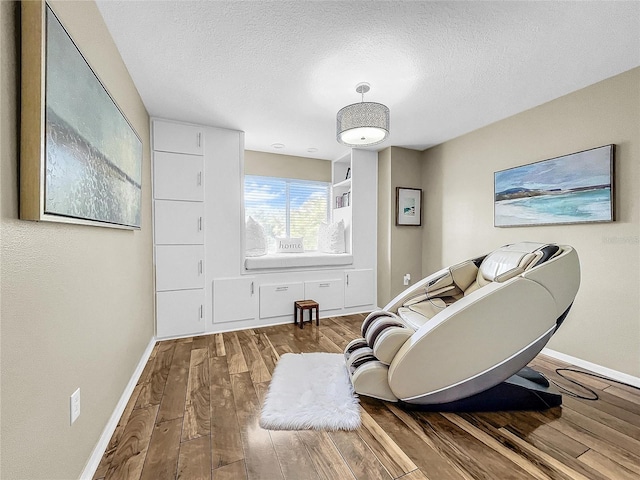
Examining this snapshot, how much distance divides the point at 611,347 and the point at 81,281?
3.64 meters

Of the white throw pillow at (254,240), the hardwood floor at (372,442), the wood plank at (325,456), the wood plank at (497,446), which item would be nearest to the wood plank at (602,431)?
the hardwood floor at (372,442)

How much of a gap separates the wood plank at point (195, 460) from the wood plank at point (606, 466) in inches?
72.9

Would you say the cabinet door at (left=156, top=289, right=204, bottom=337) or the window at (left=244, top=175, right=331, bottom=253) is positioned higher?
the window at (left=244, top=175, right=331, bottom=253)

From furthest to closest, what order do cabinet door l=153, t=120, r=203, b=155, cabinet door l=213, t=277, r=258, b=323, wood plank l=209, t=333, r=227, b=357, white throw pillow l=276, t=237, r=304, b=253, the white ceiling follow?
white throw pillow l=276, t=237, r=304, b=253 → cabinet door l=213, t=277, r=258, b=323 → cabinet door l=153, t=120, r=203, b=155 → wood plank l=209, t=333, r=227, b=357 → the white ceiling

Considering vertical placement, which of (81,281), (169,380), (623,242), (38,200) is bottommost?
(169,380)

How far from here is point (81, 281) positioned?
131 centimetres

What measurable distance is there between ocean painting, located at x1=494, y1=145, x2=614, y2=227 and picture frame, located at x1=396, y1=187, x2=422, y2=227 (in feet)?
3.75

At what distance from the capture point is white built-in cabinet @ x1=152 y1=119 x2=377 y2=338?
3033 mm

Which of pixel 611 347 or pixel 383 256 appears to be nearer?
pixel 611 347

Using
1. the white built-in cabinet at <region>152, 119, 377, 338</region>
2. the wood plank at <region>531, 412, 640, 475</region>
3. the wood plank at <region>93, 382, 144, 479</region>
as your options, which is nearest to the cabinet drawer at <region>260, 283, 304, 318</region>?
the white built-in cabinet at <region>152, 119, 377, 338</region>

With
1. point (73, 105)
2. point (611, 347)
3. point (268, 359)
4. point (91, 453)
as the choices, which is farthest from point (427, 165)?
point (91, 453)

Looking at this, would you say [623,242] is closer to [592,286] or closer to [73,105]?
[592,286]

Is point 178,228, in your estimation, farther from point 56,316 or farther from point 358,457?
point 358,457

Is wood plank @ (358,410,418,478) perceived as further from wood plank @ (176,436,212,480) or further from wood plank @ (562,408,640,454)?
wood plank @ (562,408,640,454)
